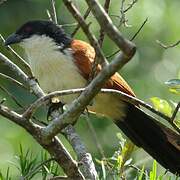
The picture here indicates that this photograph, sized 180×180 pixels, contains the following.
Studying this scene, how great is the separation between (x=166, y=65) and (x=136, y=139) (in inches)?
124

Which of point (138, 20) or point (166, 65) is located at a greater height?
point (138, 20)

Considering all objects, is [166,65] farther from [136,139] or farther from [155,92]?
[136,139]

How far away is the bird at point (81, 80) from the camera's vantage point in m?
2.76

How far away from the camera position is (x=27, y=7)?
6145 mm

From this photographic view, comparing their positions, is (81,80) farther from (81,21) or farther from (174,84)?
(81,21)

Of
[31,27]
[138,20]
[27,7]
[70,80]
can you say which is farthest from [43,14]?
[70,80]

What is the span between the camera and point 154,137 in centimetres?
287

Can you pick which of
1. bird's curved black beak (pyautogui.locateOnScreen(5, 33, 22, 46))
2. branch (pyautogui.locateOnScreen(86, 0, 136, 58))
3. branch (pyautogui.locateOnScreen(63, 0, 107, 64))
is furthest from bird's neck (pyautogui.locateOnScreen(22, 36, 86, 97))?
branch (pyautogui.locateOnScreen(86, 0, 136, 58))

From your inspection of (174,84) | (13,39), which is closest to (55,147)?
(174,84)

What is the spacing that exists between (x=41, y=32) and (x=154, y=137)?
831 millimetres

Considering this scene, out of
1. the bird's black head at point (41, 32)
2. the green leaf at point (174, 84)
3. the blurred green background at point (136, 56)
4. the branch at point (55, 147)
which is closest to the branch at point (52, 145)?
the branch at point (55, 147)

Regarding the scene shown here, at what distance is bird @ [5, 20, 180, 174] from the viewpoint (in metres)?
2.76

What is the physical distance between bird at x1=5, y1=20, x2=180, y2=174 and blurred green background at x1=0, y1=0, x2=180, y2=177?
2.15 metres

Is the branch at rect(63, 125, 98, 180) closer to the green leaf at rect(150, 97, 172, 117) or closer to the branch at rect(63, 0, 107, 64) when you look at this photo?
the green leaf at rect(150, 97, 172, 117)
